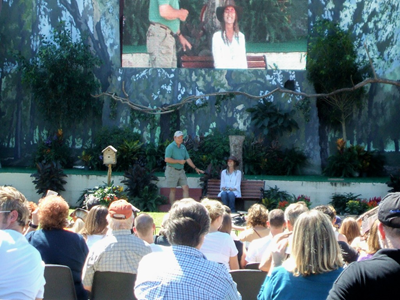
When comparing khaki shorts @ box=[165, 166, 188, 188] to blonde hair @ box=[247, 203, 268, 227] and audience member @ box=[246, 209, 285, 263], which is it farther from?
audience member @ box=[246, 209, 285, 263]

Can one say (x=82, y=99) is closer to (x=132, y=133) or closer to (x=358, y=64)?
(x=132, y=133)

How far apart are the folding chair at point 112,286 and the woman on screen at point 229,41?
1452 centimetres

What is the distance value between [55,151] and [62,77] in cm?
234

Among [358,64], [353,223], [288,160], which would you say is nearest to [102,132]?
[288,160]

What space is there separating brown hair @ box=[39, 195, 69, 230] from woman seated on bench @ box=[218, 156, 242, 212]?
7.71 meters

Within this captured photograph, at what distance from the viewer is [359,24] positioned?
17.0m

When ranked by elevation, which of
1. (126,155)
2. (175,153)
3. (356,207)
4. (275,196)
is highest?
(175,153)

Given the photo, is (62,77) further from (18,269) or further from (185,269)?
(185,269)

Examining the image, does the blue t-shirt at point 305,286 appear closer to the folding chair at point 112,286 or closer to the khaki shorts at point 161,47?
the folding chair at point 112,286

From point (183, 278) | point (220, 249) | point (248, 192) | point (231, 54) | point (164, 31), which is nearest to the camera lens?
point (183, 278)

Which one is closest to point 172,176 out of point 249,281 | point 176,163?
point 176,163

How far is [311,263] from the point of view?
280 centimetres

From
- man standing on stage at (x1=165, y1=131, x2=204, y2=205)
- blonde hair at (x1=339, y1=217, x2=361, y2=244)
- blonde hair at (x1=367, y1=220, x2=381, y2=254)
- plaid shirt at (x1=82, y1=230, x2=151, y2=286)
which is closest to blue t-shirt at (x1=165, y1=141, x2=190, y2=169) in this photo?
man standing on stage at (x1=165, y1=131, x2=204, y2=205)

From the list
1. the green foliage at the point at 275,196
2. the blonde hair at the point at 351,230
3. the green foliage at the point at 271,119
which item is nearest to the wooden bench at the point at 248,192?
the green foliage at the point at 275,196
